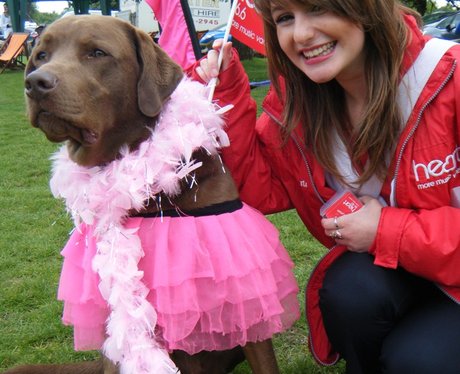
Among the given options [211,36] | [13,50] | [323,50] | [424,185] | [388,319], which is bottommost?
[13,50]

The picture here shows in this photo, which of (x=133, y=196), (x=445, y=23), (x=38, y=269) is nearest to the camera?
(x=133, y=196)

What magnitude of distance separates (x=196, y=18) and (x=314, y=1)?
6.28 metres

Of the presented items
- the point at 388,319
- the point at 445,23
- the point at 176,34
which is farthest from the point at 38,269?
the point at 445,23

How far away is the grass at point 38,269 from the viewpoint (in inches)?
113

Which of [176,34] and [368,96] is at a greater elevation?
[368,96]

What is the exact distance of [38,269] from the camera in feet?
12.5

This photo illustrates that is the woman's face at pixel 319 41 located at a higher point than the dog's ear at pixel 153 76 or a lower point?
higher

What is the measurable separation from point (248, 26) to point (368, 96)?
813mm

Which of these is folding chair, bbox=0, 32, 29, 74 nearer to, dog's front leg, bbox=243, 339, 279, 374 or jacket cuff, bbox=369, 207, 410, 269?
dog's front leg, bbox=243, 339, 279, 374

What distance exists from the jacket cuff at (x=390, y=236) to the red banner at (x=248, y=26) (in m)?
1.02

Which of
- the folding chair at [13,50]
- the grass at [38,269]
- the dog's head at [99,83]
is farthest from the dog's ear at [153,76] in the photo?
the folding chair at [13,50]

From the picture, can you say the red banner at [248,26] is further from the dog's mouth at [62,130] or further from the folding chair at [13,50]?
the folding chair at [13,50]

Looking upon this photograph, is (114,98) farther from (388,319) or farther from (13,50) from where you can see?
(13,50)

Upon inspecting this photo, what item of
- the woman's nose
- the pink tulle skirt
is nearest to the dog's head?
the pink tulle skirt
